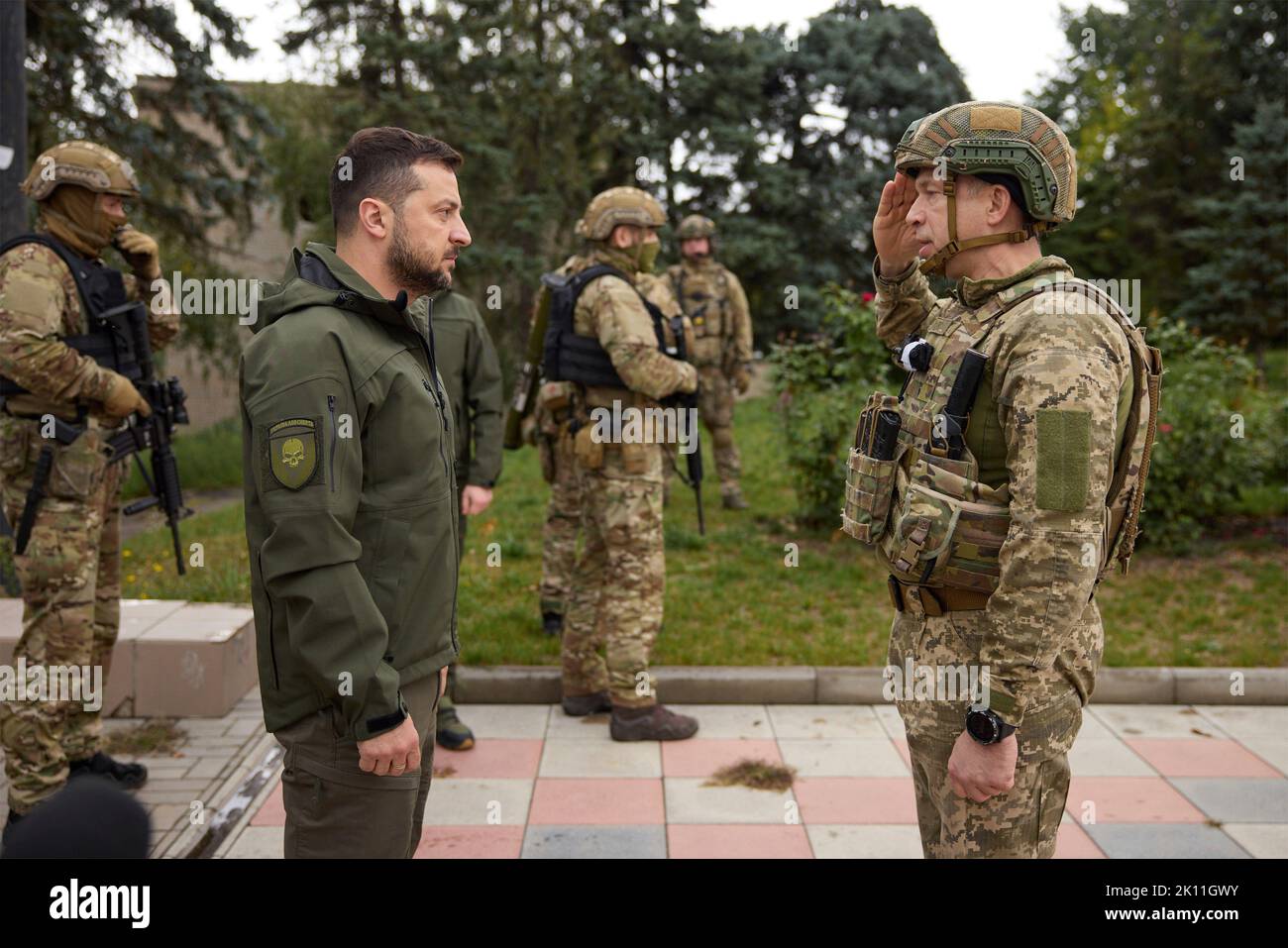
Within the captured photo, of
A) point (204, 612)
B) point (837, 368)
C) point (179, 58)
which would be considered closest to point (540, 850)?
point (204, 612)

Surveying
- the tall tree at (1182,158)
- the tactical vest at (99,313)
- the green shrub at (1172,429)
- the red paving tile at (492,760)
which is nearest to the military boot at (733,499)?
the green shrub at (1172,429)

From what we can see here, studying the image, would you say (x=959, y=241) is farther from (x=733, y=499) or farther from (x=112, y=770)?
(x=733, y=499)

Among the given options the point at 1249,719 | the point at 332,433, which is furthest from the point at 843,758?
the point at 332,433

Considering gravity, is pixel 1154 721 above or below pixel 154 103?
below

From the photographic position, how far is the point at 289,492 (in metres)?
2.42

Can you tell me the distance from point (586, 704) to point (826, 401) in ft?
13.5

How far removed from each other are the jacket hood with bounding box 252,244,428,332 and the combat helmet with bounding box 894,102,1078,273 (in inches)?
53.4

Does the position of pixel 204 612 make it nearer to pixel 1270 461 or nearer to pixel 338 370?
pixel 338 370

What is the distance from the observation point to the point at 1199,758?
5293 millimetres

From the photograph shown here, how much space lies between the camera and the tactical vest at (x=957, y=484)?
8.67 feet

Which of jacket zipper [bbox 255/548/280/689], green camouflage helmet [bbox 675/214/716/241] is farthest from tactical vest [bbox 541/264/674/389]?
green camouflage helmet [bbox 675/214/716/241]

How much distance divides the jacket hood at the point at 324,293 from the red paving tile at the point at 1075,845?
3210mm
